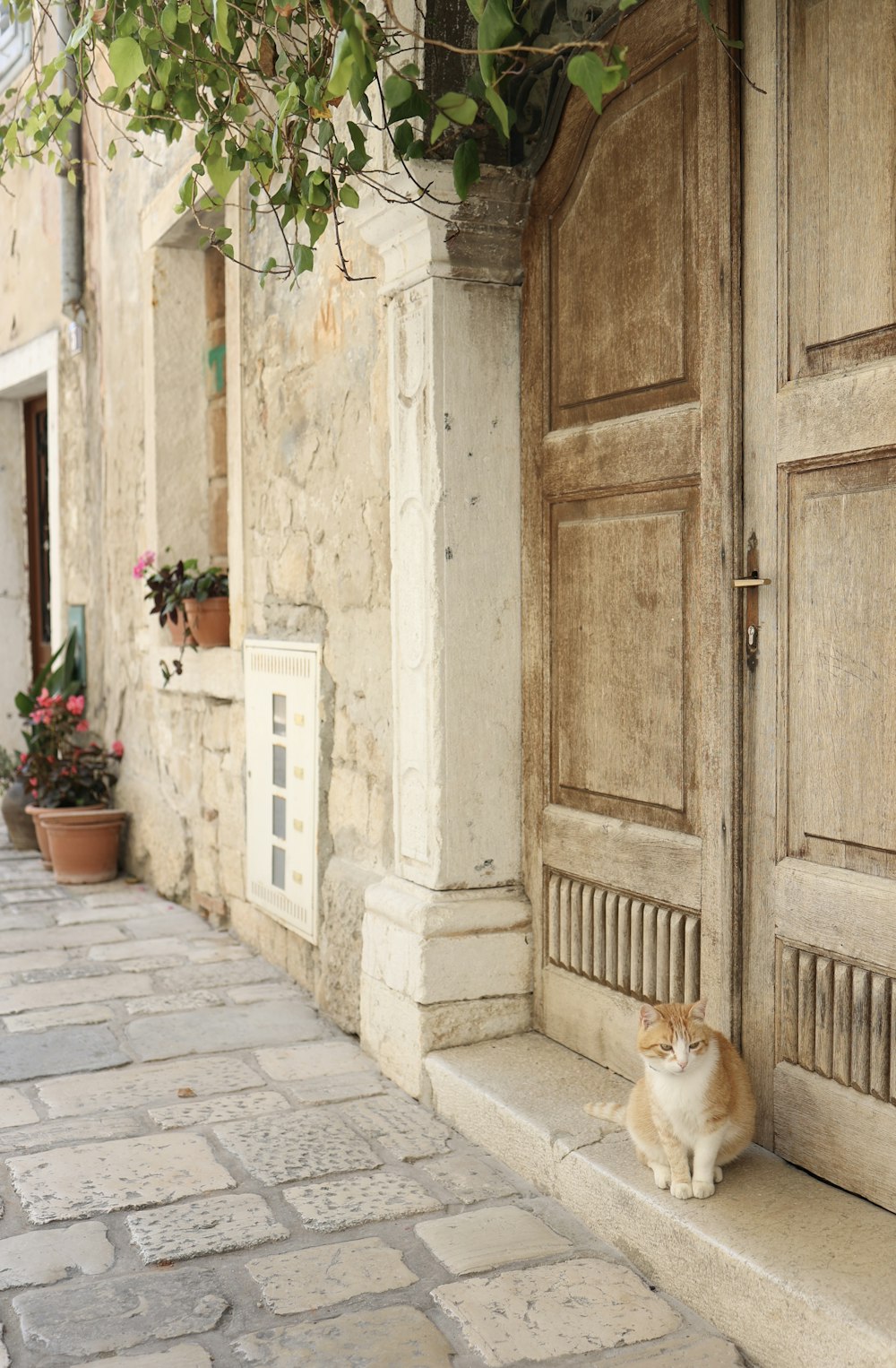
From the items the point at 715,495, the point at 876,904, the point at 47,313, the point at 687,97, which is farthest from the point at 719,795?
the point at 47,313

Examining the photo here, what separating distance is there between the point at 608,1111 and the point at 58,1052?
1681 mm

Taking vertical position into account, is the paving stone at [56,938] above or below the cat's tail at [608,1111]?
below

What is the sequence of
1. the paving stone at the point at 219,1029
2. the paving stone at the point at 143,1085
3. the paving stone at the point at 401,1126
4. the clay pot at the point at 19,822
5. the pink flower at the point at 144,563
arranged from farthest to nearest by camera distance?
the clay pot at the point at 19,822
the pink flower at the point at 144,563
the paving stone at the point at 219,1029
the paving stone at the point at 143,1085
the paving stone at the point at 401,1126

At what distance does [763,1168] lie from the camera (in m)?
2.47

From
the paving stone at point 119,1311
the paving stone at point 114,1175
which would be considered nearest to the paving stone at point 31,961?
the paving stone at point 114,1175

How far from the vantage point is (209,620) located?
520cm

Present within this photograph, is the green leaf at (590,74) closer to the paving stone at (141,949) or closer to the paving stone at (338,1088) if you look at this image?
the paving stone at (338,1088)

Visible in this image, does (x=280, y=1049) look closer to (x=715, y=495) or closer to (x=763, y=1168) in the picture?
(x=763, y=1168)

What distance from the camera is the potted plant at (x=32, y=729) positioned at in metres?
6.61

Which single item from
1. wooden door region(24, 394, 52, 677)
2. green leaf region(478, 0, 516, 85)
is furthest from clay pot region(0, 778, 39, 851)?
green leaf region(478, 0, 516, 85)

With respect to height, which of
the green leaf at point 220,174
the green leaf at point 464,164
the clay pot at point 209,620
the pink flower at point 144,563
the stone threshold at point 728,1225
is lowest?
the stone threshold at point 728,1225

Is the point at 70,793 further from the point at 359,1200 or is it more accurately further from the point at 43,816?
the point at 359,1200

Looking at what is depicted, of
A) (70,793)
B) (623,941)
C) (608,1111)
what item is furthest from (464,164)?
(70,793)

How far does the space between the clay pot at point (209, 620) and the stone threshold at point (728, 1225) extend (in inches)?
101
